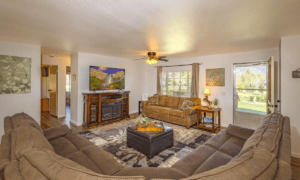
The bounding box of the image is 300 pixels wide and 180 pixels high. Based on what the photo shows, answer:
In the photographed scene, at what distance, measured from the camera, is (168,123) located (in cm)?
500

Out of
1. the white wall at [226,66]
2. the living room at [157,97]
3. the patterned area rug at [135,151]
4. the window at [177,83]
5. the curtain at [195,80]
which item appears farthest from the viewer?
the window at [177,83]

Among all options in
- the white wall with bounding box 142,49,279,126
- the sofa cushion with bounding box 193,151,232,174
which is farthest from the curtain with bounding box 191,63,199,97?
the sofa cushion with bounding box 193,151,232,174

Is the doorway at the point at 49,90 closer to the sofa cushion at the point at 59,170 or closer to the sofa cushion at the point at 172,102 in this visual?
the sofa cushion at the point at 172,102

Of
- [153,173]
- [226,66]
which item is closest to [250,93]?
[226,66]

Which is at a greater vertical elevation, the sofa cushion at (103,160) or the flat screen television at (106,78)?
the flat screen television at (106,78)

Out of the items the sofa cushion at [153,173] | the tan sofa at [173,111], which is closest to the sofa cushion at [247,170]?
the sofa cushion at [153,173]

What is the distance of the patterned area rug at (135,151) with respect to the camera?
101 inches

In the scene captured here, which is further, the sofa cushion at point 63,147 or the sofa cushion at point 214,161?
the sofa cushion at point 63,147

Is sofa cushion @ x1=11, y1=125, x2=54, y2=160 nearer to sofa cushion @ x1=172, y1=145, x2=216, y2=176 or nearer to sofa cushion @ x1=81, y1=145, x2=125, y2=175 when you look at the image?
sofa cushion @ x1=81, y1=145, x2=125, y2=175

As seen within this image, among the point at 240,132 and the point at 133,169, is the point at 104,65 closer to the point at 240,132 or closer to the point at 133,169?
the point at 133,169

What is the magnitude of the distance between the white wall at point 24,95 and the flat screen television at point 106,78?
5.02ft

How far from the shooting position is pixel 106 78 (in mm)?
5391

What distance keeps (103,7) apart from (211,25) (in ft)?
5.86

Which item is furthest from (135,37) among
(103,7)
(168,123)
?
(168,123)
